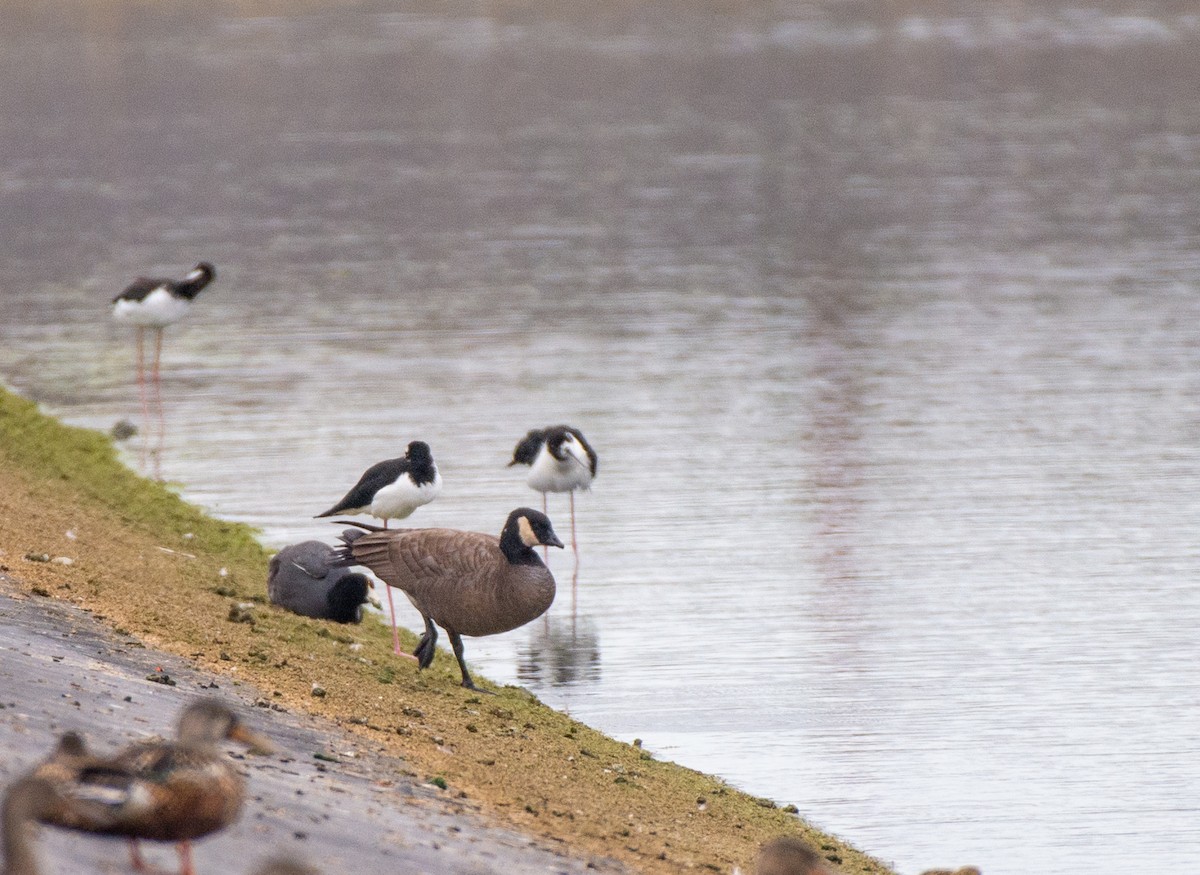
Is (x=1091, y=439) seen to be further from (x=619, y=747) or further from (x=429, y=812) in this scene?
(x=429, y=812)

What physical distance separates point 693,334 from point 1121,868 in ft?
50.2

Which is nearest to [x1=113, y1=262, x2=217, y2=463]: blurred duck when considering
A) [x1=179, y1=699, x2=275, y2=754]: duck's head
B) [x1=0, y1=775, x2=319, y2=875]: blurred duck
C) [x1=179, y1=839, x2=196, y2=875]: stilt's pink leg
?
[x1=179, y1=699, x2=275, y2=754]: duck's head

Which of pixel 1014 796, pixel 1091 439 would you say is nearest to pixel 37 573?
pixel 1014 796

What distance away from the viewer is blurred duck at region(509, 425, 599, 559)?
16.2 metres

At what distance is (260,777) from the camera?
8656 mm

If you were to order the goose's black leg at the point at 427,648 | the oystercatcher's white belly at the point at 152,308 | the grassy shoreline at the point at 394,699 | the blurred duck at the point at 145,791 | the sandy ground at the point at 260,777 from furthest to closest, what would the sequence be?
the oystercatcher's white belly at the point at 152,308 < the goose's black leg at the point at 427,648 < the grassy shoreline at the point at 394,699 < the sandy ground at the point at 260,777 < the blurred duck at the point at 145,791

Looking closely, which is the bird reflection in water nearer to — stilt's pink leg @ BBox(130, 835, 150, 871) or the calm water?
the calm water

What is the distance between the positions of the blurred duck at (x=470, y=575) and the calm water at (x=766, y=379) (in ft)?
2.96

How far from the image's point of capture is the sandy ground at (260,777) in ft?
25.6

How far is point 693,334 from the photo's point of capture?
2452 centimetres

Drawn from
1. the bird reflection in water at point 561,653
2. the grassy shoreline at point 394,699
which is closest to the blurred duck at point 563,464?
the bird reflection in water at point 561,653

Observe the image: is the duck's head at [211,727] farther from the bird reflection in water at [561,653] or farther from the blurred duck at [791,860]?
the bird reflection in water at [561,653]

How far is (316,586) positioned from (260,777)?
452 centimetres

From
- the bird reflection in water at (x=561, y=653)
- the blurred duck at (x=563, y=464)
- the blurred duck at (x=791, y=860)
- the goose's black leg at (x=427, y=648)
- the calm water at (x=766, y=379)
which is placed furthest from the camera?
the blurred duck at (x=563, y=464)
